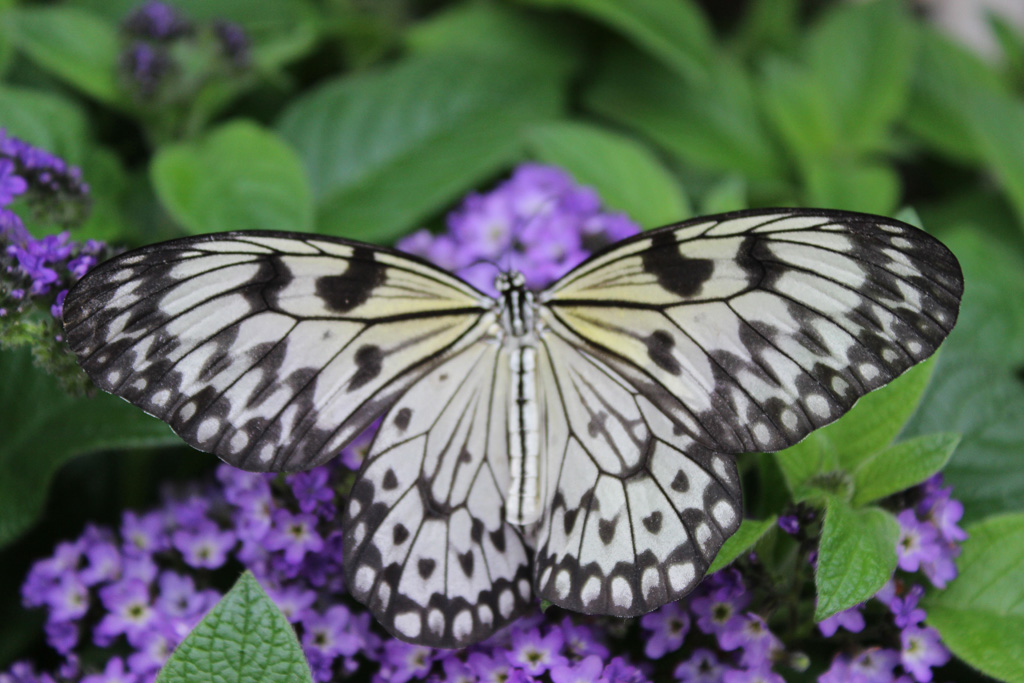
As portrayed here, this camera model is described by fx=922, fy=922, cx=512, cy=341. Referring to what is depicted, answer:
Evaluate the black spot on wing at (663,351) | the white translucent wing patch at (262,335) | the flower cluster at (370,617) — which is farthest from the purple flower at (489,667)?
the black spot on wing at (663,351)

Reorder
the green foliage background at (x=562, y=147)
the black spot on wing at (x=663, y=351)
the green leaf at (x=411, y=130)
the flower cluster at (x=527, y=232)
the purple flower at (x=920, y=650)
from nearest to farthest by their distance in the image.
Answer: the black spot on wing at (x=663, y=351), the purple flower at (x=920, y=650), the green foliage background at (x=562, y=147), the flower cluster at (x=527, y=232), the green leaf at (x=411, y=130)

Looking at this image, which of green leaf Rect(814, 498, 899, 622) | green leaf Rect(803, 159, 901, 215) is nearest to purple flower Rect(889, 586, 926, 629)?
green leaf Rect(814, 498, 899, 622)

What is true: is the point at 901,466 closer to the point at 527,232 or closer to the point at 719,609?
the point at 719,609

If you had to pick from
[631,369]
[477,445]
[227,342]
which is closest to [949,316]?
[631,369]

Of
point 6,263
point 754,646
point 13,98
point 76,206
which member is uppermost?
point 13,98

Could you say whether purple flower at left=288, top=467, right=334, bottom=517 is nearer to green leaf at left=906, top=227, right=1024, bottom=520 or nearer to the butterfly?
the butterfly

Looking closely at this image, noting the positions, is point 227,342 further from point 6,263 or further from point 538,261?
point 538,261

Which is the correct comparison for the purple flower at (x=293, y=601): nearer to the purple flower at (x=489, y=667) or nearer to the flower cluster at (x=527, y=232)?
the purple flower at (x=489, y=667)
